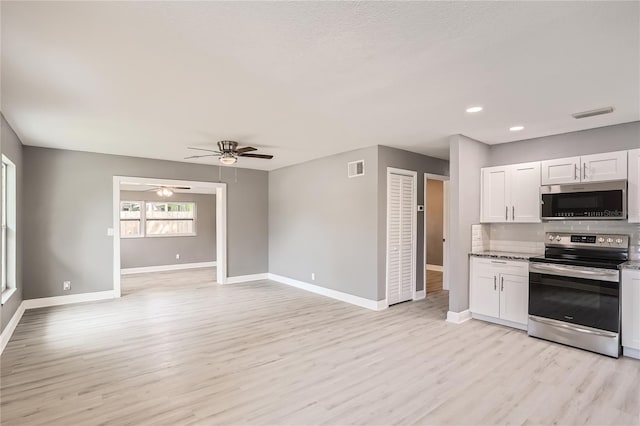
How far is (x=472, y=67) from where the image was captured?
2.44 m

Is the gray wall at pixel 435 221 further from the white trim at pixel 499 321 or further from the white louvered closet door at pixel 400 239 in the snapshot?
the white trim at pixel 499 321

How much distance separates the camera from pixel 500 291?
4270 millimetres

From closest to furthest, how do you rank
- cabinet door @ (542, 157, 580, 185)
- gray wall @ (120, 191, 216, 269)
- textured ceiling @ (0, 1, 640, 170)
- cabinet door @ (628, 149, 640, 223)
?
textured ceiling @ (0, 1, 640, 170)
cabinet door @ (628, 149, 640, 223)
cabinet door @ (542, 157, 580, 185)
gray wall @ (120, 191, 216, 269)

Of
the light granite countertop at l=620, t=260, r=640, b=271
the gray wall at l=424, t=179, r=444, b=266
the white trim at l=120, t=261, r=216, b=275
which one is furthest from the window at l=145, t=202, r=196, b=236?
the light granite countertop at l=620, t=260, r=640, b=271

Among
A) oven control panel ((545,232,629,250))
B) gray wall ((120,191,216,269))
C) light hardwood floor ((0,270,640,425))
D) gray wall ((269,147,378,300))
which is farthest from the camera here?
gray wall ((120,191,216,269))

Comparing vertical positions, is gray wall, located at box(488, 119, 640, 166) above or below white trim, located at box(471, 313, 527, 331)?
above

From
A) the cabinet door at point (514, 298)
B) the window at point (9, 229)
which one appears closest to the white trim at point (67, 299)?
the window at point (9, 229)

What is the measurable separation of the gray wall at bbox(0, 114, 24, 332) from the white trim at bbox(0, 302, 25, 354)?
0.20 feet

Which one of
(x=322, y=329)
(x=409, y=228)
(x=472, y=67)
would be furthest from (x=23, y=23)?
(x=409, y=228)

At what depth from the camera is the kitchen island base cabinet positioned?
10.8 feet

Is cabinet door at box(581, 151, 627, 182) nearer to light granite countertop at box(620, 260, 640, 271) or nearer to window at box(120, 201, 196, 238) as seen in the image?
light granite countertop at box(620, 260, 640, 271)

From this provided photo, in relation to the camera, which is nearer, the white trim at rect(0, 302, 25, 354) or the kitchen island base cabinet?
the kitchen island base cabinet

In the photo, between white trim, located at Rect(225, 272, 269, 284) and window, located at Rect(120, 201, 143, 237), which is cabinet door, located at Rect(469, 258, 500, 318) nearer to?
white trim, located at Rect(225, 272, 269, 284)

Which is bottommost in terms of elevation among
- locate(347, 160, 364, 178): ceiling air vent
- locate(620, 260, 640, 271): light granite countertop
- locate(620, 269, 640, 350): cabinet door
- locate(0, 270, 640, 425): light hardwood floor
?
locate(0, 270, 640, 425): light hardwood floor
